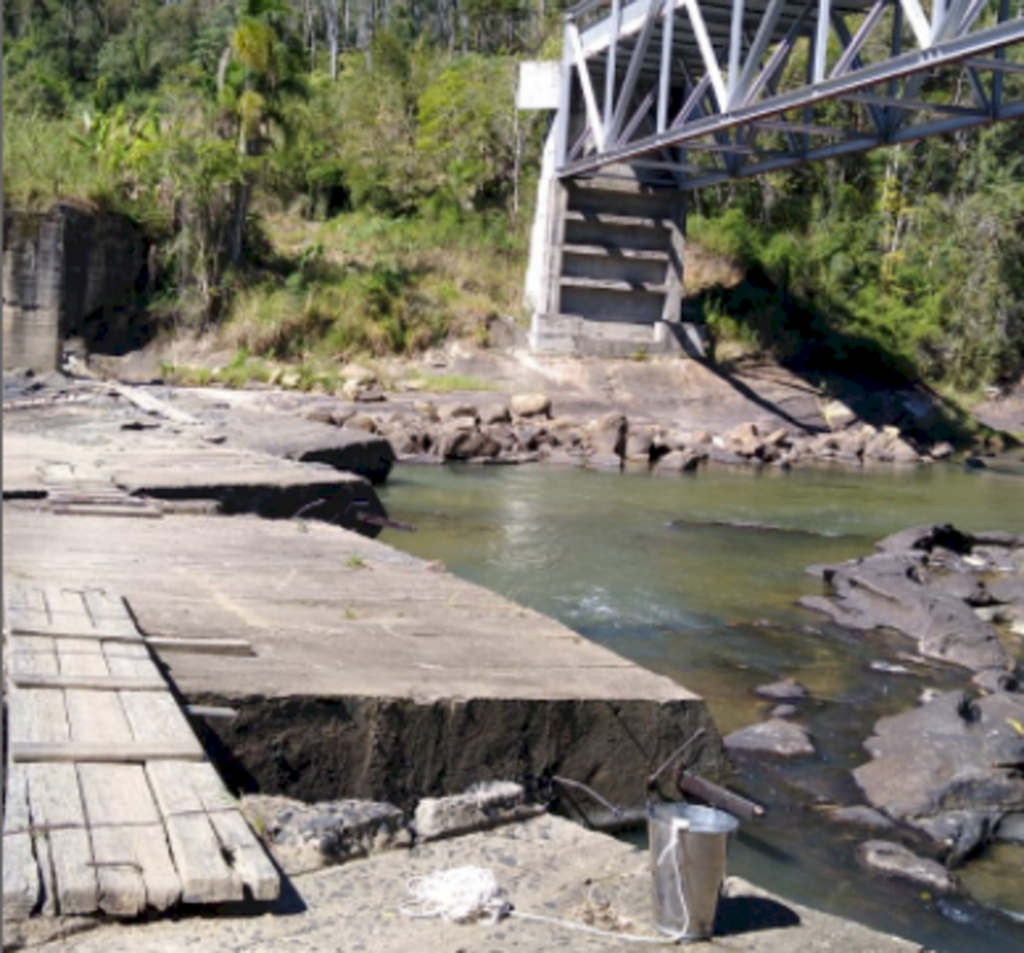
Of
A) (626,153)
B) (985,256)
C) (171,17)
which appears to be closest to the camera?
(626,153)

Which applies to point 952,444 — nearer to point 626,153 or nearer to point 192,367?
point 626,153

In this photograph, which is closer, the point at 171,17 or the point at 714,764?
the point at 714,764

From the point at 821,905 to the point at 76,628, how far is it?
2.96 metres

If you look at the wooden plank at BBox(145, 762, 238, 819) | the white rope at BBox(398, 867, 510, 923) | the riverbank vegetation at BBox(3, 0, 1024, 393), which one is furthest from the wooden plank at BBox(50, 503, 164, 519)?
the riverbank vegetation at BBox(3, 0, 1024, 393)

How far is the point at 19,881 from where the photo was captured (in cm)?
300

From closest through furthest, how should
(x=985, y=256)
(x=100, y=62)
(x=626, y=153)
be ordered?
(x=626, y=153), (x=985, y=256), (x=100, y=62)

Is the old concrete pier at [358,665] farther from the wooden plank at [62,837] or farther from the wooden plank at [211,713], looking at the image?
the wooden plank at [62,837]

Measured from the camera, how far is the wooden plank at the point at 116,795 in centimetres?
337

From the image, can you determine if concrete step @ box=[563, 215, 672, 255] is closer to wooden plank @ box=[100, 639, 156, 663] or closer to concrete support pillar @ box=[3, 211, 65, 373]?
concrete support pillar @ box=[3, 211, 65, 373]

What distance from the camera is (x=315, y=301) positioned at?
2700 centimetres

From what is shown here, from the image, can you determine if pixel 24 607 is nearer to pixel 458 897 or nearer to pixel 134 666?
pixel 134 666

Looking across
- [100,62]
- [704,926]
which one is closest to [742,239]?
[100,62]

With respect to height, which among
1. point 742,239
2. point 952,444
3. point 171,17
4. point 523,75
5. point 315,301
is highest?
point 171,17

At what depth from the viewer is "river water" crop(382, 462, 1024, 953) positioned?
5383mm
